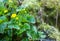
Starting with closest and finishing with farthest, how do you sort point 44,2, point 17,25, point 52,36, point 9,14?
1. point 17,25
2. point 9,14
3. point 52,36
4. point 44,2

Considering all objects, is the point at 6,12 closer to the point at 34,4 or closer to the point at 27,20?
the point at 27,20

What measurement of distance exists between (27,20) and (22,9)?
0.13 meters

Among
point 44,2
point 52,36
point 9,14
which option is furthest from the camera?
point 44,2

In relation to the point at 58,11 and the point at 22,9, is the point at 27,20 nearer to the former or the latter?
the point at 22,9

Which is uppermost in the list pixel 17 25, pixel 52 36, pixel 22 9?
pixel 22 9

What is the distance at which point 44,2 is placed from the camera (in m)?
2.29

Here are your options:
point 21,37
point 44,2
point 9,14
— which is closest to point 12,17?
point 9,14

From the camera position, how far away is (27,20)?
149 cm

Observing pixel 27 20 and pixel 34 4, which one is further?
pixel 34 4

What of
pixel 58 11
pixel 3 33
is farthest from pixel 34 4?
pixel 3 33

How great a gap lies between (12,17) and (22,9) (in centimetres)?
14

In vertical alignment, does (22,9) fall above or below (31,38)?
Result: above

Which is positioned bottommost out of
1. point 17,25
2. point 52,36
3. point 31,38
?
point 52,36

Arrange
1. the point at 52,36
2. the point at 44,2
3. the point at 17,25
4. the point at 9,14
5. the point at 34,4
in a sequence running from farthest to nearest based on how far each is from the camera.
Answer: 1. the point at 44,2
2. the point at 34,4
3. the point at 52,36
4. the point at 9,14
5. the point at 17,25
